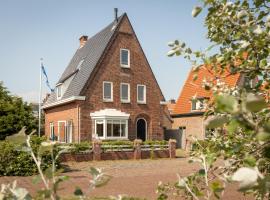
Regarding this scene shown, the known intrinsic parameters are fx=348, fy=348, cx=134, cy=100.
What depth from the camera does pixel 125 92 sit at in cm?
2766

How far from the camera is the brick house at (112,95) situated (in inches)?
1017

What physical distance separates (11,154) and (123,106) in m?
13.8

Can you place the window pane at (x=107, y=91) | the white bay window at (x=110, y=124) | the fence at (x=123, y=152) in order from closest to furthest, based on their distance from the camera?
the fence at (x=123, y=152)
the white bay window at (x=110, y=124)
the window pane at (x=107, y=91)

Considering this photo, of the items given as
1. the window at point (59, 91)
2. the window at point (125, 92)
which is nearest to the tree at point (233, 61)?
the window at point (125, 92)

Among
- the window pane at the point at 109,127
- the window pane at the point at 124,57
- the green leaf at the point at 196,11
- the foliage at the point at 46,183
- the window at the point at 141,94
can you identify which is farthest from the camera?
the window at the point at 141,94

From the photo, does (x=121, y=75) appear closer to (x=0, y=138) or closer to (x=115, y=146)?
(x=115, y=146)

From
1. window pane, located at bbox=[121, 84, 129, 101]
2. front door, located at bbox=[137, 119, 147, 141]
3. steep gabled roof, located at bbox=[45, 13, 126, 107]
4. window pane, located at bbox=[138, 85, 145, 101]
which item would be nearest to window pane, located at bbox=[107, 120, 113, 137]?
window pane, located at bbox=[121, 84, 129, 101]

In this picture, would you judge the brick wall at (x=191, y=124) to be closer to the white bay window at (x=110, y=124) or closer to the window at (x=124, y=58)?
the white bay window at (x=110, y=124)

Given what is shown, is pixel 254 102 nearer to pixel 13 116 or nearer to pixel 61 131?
pixel 13 116

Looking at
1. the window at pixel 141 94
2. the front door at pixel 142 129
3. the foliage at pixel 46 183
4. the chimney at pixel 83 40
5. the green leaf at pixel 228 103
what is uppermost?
the chimney at pixel 83 40

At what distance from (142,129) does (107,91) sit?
4.45 metres

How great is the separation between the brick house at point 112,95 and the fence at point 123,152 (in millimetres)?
4008

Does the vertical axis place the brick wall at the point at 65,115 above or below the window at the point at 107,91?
below

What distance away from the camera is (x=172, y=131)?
33.2 m
